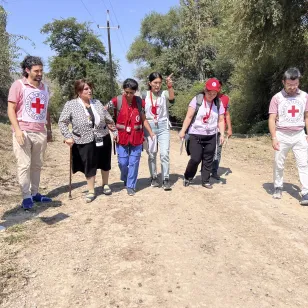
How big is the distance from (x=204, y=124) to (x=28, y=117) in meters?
2.70

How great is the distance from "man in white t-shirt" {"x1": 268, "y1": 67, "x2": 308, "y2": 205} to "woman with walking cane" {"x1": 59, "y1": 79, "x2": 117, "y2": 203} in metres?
2.43

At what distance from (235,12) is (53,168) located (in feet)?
31.3

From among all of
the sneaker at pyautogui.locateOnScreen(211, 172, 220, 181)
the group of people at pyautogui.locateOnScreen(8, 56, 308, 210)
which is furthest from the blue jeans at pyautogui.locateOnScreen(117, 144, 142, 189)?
the sneaker at pyautogui.locateOnScreen(211, 172, 220, 181)

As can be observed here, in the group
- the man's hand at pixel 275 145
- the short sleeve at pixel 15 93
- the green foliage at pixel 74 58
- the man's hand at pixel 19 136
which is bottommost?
the man's hand at pixel 275 145

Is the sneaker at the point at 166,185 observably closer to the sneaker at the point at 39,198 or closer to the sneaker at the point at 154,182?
the sneaker at the point at 154,182

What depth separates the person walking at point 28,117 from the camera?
481cm

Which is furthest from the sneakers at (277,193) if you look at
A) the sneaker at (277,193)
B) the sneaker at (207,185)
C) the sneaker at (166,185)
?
the sneaker at (166,185)

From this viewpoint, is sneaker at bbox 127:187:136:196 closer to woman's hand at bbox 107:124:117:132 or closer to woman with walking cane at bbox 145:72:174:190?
woman with walking cane at bbox 145:72:174:190

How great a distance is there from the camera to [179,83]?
38.8 metres

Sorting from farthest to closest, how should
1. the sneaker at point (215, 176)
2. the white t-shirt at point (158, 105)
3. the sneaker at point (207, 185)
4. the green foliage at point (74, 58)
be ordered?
the green foliage at point (74, 58), the sneaker at point (215, 176), the sneaker at point (207, 185), the white t-shirt at point (158, 105)

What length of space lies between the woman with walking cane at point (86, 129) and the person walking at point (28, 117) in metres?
0.34

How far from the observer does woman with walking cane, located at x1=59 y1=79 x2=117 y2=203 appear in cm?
534

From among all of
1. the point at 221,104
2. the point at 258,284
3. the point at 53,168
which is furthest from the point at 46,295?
the point at 53,168

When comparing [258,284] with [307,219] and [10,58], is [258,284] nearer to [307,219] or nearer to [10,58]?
[307,219]
